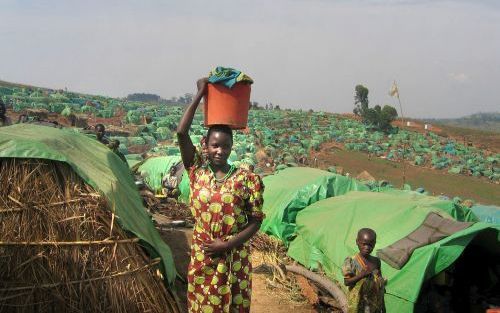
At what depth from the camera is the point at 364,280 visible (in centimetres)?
376

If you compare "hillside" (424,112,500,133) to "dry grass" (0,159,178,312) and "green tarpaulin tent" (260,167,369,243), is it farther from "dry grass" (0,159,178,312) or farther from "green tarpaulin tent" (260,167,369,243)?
"dry grass" (0,159,178,312)

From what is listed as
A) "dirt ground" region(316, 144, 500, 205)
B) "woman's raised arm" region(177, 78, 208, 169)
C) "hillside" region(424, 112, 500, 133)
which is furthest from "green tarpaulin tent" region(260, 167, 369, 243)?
"hillside" region(424, 112, 500, 133)

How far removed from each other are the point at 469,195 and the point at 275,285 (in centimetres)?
1491

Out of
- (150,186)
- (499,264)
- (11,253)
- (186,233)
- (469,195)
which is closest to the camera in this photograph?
(11,253)

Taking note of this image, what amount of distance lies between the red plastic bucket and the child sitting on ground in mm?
1569

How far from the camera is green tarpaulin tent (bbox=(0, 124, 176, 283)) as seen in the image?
3.93 meters

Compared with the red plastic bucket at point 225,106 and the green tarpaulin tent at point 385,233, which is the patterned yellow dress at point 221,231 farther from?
the green tarpaulin tent at point 385,233

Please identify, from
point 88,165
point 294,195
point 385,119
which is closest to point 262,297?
point 88,165

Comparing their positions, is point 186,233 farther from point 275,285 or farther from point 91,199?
point 91,199

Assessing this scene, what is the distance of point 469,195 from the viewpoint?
1881cm

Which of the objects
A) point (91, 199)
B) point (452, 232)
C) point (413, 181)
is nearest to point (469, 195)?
point (413, 181)

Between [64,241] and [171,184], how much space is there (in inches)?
313

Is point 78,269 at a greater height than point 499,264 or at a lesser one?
greater

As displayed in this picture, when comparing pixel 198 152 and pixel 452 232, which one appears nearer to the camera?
pixel 198 152
